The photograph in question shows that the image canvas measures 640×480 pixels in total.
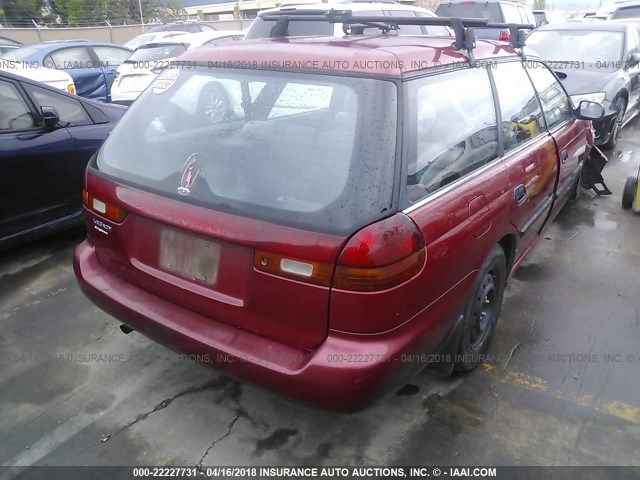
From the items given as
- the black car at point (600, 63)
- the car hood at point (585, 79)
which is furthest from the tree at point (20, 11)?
the car hood at point (585, 79)

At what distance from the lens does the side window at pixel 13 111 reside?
3844 millimetres

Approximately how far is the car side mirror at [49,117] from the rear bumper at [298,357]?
2.34m

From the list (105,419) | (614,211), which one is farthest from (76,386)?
(614,211)

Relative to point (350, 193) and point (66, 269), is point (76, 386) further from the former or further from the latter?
point (350, 193)

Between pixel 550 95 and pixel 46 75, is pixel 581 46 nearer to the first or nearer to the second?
pixel 550 95

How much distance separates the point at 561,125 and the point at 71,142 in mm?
3739

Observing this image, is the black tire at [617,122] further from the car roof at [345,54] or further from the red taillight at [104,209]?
the red taillight at [104,209]

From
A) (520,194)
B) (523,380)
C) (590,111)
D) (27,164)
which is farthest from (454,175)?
(27,164)

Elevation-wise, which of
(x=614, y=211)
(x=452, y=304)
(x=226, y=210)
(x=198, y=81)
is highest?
(x=198, y=81)

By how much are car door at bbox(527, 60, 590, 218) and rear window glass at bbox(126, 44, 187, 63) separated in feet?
23.5

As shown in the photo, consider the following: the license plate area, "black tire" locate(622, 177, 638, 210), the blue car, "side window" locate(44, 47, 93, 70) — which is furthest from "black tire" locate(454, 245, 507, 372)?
"side window" locate(44, 47, 93, 70)

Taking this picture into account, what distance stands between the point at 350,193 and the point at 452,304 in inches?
29.6

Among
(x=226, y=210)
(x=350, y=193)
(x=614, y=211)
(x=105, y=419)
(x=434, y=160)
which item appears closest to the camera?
(x=350, y=193)

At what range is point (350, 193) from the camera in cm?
190
